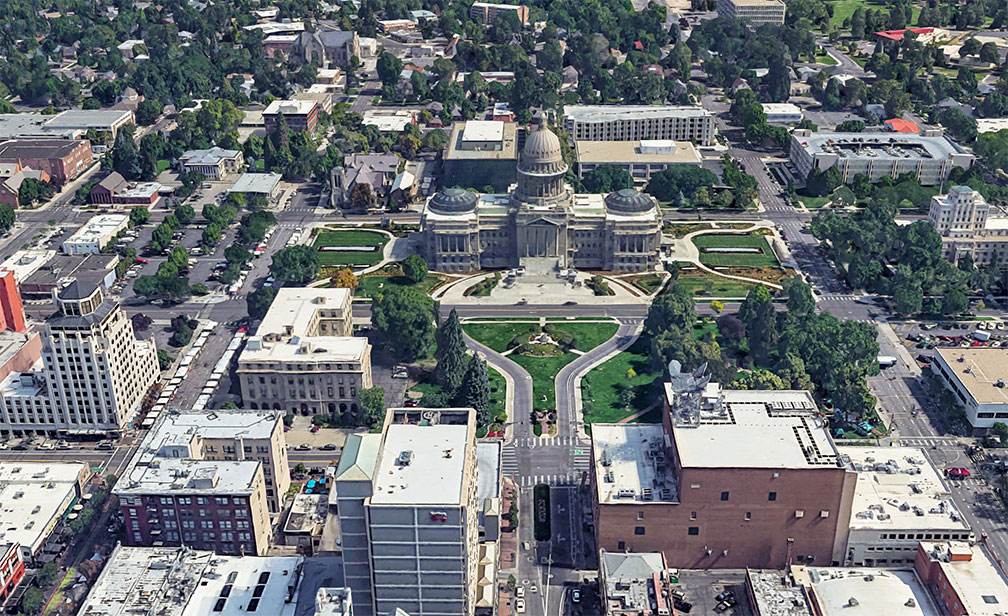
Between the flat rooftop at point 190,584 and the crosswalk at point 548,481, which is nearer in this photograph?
the flat rooftop at point 190,584

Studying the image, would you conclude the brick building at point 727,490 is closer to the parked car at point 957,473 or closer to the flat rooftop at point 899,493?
the flat rooftop at point 899,493

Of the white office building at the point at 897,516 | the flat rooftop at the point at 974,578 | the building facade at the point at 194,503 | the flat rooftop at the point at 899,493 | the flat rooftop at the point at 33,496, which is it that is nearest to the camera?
the flat rooftop at the point at 974,578

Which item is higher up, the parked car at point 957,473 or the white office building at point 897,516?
the white office building at point 897,516

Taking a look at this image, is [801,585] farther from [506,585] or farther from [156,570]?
[156,570]

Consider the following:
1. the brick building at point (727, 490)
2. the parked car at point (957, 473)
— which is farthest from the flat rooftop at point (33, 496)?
the parked car at point (957, 473)

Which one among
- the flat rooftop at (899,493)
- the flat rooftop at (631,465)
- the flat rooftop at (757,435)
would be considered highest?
the flat rooftop at (757,435)

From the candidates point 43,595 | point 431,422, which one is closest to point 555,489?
point 431,422
